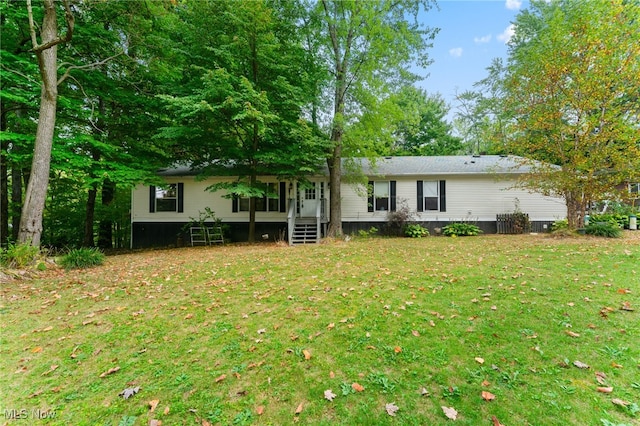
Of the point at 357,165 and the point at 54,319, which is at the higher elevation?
the point at 357,165

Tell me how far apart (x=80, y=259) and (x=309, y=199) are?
9.28 m

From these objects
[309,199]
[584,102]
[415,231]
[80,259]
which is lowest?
[80,259]

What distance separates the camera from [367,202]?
579 inches

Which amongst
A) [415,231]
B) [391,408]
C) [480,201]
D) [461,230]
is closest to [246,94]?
[415,231]

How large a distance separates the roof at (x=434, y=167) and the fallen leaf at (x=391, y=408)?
11561mm

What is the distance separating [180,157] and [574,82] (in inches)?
614

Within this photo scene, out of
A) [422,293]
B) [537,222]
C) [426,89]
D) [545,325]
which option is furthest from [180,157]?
[426,89]

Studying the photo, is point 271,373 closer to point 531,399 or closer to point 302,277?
point 531,399

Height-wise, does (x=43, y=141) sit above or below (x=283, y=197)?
above

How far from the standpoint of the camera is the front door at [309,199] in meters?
14.2

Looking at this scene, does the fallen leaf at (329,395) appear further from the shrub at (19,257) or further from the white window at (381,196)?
the white window at (381,196)

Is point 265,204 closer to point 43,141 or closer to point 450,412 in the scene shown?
point 43,141

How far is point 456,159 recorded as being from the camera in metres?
16.1

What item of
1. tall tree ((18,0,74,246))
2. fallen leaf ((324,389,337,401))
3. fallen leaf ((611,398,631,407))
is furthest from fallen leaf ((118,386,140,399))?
tall tree ((18,0,74,246))
